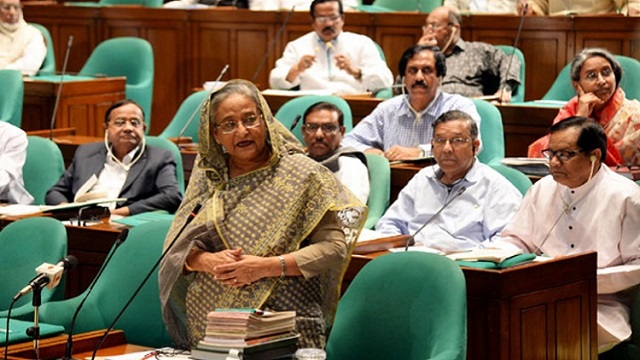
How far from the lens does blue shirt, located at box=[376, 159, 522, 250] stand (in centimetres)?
505

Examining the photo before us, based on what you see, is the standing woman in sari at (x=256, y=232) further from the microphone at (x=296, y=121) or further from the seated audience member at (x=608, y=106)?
the microphone at (x=296, y=121)

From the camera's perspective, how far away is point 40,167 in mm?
6598

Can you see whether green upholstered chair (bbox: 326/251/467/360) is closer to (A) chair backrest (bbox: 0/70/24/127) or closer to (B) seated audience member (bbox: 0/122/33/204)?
(B) seated audience member (bbox: 0/122/33/204)

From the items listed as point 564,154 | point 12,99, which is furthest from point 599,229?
point 12,99

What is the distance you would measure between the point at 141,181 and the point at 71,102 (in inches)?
99.8

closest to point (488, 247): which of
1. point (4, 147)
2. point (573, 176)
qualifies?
point (573, 176)

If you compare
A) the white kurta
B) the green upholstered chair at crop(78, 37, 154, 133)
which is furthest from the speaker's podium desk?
the green upholstered chair at crop(78, 37, 154, 133)

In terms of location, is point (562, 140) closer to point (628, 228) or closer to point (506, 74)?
point (628, 228)

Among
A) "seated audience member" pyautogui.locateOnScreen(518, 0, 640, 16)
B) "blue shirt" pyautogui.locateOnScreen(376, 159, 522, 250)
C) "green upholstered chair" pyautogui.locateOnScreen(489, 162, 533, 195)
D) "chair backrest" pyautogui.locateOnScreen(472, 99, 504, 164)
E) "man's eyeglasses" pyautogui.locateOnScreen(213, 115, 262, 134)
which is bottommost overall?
"blue shirt" pyautogui.locateOnScreen(376, 159, 522, 250)

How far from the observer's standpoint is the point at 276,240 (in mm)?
3682

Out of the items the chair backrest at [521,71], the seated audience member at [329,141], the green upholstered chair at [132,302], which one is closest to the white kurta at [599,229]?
the seated audience member at [329,141]

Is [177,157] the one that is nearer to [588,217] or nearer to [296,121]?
[296,121]

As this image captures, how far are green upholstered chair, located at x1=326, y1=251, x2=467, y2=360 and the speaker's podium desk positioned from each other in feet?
1.47

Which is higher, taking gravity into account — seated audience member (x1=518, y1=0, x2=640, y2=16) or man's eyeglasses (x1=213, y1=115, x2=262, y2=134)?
seated audience member (x1=518, y1=0, x2=640, y2=16)
